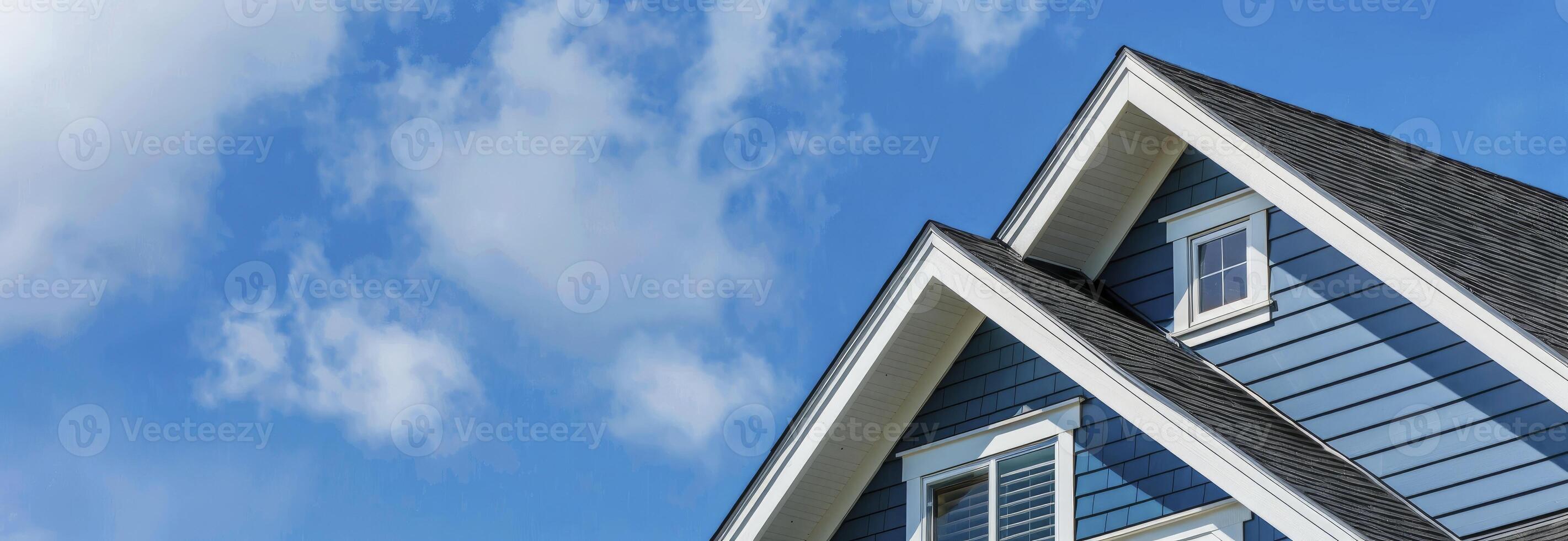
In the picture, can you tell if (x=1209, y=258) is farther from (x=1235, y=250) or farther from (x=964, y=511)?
(x=964, y=511)

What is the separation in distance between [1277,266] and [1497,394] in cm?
188

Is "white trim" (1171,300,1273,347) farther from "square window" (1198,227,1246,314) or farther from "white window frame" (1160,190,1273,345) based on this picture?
"square window" (1198,227,1246,314)

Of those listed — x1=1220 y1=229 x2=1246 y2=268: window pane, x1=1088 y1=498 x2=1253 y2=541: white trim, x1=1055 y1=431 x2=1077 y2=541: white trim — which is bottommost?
x1=1088 y1=498 x2=1253 y2=541: white trim

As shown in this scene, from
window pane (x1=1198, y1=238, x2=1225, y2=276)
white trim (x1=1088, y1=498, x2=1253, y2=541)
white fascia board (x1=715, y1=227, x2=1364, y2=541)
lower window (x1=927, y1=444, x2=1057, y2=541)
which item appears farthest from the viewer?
window pane (x1=1198, y1=238, x2=1225, y2=276)

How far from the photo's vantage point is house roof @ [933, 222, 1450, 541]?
1016 centimetres

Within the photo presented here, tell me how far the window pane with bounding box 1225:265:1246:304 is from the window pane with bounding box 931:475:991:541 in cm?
→ 216

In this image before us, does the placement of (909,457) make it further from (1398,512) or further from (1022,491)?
(1398,512)

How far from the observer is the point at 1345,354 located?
1149 centimetres

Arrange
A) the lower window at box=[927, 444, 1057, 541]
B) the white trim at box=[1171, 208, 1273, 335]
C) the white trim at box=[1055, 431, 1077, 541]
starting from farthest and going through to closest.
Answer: the white trim at box=[1171, 208, 1273, 335], the lower window at box=[927, 444, 1057, 541], the white trim at box=[1055, 431, 1077, 541]

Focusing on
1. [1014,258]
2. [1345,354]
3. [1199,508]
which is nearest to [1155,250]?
[1014,258]

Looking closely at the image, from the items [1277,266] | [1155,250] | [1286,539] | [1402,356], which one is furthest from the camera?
[1155,250]

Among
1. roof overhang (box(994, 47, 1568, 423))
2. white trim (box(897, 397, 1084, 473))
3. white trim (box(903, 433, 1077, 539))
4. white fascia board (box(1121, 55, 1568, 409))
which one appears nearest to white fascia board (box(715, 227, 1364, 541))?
white trim (box(897, 397, 1084, 473))

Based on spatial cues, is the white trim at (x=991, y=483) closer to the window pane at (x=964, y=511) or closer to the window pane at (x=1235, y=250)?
the window pane at (x=964, y=511)

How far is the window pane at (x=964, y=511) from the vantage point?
12.0m
